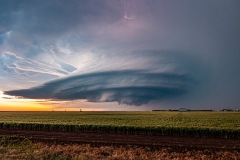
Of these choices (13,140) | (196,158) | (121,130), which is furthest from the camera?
(121,130)

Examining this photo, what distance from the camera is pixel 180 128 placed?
39562mm

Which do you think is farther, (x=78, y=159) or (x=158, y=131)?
(x=158, y=131)

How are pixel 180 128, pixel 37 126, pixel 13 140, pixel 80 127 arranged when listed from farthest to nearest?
pixel 37 126 → pixel 80 127 → pixel 180 128 → pixel 13 140

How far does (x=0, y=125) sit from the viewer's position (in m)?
59.3

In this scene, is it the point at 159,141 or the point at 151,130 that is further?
the point at 151,130

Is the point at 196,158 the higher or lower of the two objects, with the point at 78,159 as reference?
lower

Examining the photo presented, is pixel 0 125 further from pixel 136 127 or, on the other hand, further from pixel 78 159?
pixel 78 159

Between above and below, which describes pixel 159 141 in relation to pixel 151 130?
below

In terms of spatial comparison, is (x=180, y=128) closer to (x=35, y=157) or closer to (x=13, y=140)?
(x=13, y=140)

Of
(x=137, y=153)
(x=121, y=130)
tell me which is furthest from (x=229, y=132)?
(x=137, y=153)

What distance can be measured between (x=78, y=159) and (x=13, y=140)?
2037 centimetres

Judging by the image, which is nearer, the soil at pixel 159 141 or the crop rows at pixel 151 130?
the soil at pixel 159 141

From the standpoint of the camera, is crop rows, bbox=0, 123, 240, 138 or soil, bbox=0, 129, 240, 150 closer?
soil, bbox=0, 129, 240, 150

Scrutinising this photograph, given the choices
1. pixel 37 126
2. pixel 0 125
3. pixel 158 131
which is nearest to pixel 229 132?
pixel 158 131
